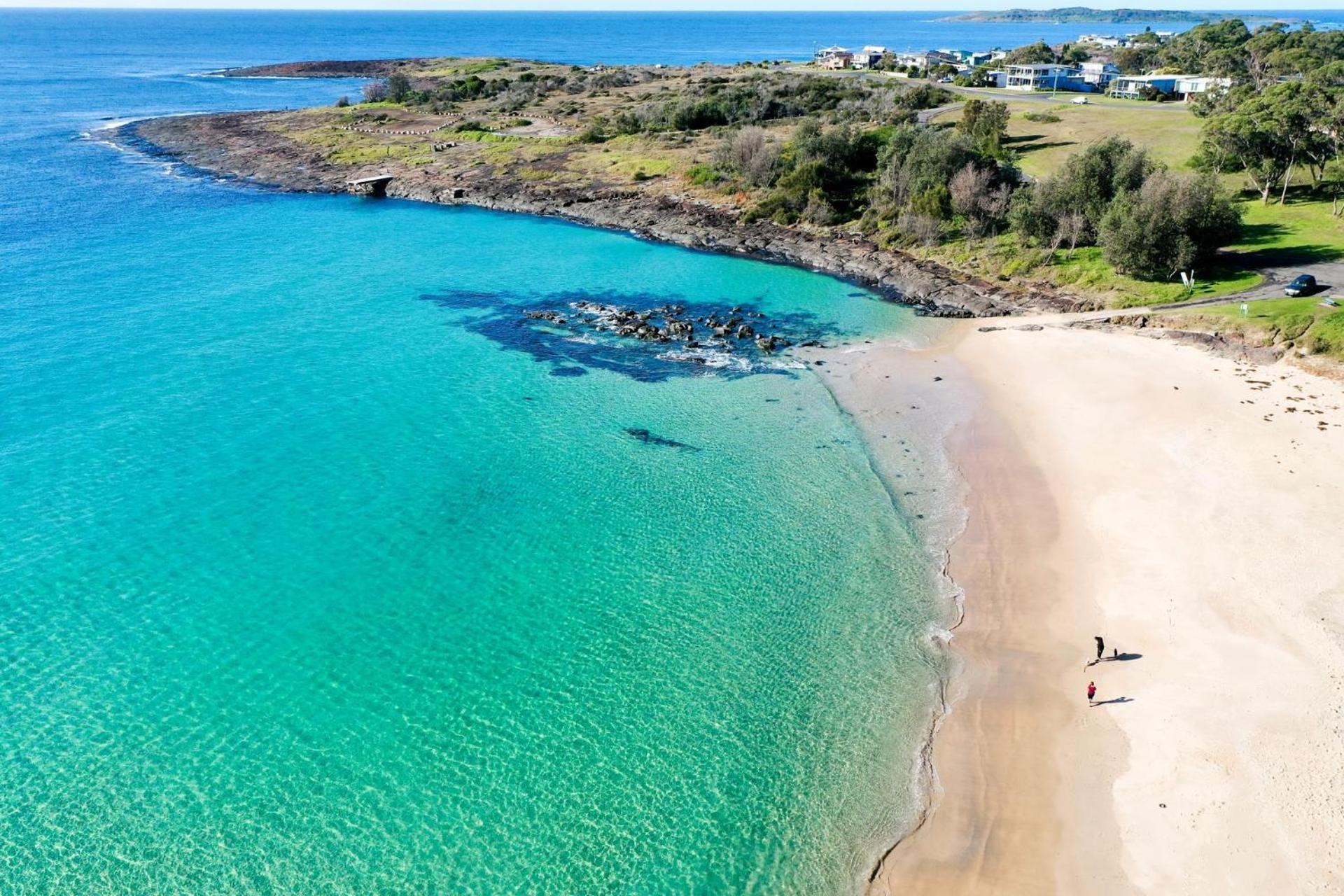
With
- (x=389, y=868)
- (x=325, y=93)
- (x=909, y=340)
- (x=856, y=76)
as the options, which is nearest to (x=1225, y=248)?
(x=909, y=340)

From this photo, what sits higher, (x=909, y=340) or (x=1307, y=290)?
(x=1307, y=290)

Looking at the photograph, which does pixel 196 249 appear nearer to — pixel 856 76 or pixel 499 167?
pixel 499 167

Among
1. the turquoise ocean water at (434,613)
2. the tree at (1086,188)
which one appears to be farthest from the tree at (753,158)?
the turquoise ocean water at (434,613)

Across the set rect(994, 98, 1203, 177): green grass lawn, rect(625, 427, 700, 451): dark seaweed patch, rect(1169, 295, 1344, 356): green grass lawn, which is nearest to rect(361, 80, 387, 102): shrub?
rect(994, 98, 1203, 177): green grass lawn

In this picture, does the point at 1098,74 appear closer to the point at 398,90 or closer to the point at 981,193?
the point at 981,193

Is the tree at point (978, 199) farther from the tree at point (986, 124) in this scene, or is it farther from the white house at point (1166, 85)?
the white house at point (1166, 85)

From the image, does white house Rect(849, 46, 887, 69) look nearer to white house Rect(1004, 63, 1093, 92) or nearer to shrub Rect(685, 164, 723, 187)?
white house Rect(1004, 63, 1093, 92)
